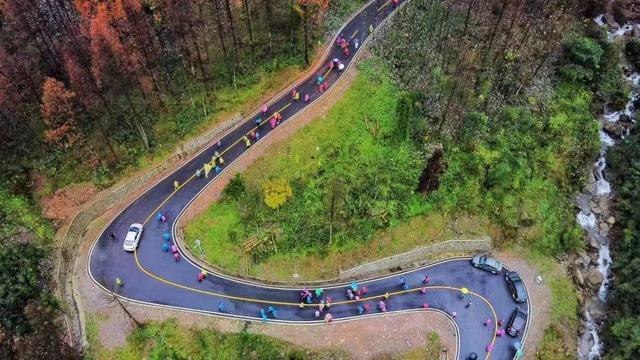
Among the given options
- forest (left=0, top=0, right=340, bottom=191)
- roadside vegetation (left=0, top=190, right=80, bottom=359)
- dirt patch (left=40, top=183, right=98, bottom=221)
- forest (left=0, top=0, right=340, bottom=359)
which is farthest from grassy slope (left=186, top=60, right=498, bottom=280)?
roadside vegetation (left=0, top=190, right=80, bottom=359)

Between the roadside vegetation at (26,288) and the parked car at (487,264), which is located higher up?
the roadside vegetation at (26,288)

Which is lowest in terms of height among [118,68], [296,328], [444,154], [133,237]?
[296,328]

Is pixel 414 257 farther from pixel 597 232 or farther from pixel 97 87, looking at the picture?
pixel 97 87

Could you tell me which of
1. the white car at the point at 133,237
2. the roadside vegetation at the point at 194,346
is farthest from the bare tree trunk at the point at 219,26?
the roadside vegetation at the point at 194,346

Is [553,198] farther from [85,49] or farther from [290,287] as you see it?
[85,49]

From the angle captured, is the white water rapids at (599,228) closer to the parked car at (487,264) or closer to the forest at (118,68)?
the parked car at (487,264)

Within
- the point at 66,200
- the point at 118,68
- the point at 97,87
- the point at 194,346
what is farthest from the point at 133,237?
the point at 118,68
